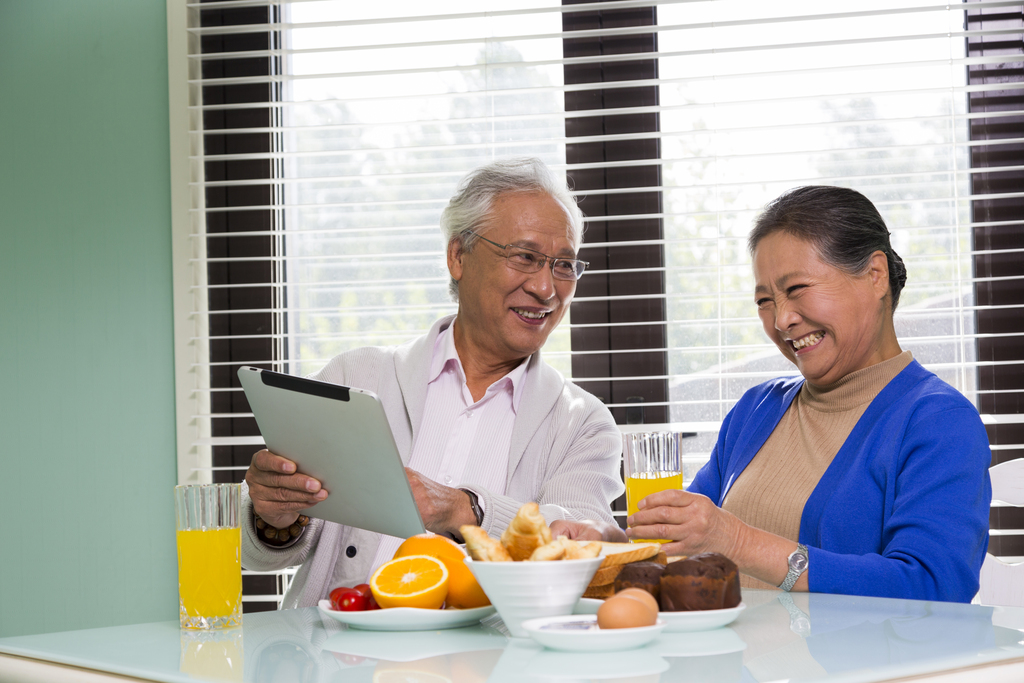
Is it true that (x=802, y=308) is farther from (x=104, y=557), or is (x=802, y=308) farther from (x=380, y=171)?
(x=104, y=557)

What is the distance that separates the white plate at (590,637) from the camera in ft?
2.80

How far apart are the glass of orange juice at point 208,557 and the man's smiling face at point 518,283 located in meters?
0.95

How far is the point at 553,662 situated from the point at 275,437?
26.0 inches

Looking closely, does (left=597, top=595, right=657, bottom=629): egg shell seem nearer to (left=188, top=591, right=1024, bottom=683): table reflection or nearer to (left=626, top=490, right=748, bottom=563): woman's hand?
(left=188, top=591, right=1024, bottom=683): table reflection

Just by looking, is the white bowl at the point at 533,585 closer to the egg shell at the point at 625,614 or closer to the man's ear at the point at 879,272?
the egg shell at the point at 625,614

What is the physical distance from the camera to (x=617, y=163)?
2414 mm

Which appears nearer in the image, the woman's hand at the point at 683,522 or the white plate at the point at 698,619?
the white plate at the point at 698,619

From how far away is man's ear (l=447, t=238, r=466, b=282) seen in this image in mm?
2088

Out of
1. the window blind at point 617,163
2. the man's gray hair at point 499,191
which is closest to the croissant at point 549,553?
the man's gray hair at point 499,191

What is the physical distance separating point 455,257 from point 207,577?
115 centimetres

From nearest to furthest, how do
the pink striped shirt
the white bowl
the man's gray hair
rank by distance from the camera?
the white bowl → the pink striped shirt → the man's gray hair

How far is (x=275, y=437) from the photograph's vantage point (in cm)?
135

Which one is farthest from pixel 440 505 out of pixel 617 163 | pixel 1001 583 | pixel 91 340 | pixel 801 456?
pixel 91 340

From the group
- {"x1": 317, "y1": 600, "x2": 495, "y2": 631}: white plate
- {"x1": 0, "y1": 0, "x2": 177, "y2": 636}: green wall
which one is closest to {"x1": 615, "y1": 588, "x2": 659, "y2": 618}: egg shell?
{"x1": 317, "y1": 600, "x2": 495, "y2": 631}: white plate
